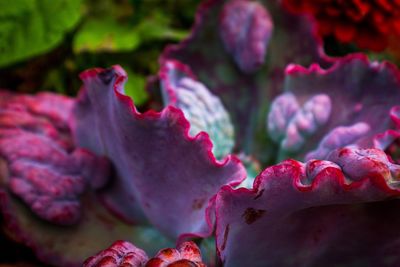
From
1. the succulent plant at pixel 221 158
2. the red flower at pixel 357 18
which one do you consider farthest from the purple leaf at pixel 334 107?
the red flower at pixel 357 18

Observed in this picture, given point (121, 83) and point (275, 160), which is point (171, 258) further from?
point (275, 160)

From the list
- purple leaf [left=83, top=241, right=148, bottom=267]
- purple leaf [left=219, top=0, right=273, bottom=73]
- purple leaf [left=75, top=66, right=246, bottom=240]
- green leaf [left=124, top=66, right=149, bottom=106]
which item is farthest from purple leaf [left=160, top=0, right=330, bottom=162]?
purple leaf [left=83, top=241, right=148, bottom=267]

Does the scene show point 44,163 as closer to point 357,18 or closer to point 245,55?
point 245,55

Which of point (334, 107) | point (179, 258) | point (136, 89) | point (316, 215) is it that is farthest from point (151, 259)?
point (136, 89)

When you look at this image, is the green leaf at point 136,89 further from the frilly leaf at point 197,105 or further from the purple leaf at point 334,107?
the purple leaf at point 334,107

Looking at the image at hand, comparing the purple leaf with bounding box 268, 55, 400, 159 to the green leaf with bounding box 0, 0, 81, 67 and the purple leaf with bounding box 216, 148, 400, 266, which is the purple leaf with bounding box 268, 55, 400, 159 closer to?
the purple leaf with bounding box 216, 148, 400, 266

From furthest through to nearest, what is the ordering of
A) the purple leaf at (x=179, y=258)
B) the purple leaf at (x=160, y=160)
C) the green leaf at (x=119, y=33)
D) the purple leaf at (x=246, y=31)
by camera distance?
the green leaf at (x=119, y=33) < the purple leaf at (x=246, y=31) < the purple leaf at (x=160, y=160) < the purple leaf at (x=179, y=258)

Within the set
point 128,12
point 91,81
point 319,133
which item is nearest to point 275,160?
point 319,133
